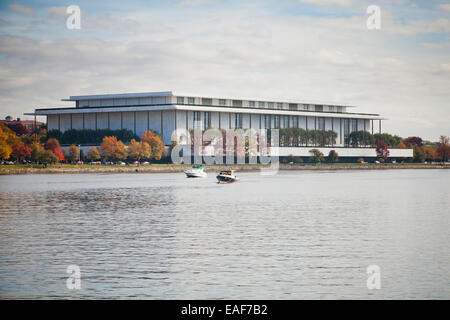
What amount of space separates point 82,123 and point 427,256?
16896cm

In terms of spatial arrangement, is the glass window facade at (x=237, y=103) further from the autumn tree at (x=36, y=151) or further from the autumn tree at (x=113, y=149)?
the autumn tree at (x=36, y=151)

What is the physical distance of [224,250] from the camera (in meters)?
30.8

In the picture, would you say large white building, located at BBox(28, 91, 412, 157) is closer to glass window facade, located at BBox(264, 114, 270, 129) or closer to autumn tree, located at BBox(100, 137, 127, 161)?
glass window facade, located at BBox(264, 114, 270, 129)

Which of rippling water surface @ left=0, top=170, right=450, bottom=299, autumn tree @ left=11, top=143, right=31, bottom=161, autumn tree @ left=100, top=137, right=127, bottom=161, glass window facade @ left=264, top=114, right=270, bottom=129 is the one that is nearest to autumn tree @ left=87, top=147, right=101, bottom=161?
autumn tree @ left=100, top=137, right=127, bottom=161

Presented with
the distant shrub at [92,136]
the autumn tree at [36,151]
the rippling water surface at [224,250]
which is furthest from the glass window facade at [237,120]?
the rippling water surface at [224,250]

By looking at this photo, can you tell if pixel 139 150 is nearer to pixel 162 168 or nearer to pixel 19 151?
pixel 162 168

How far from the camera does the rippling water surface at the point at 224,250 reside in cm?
2292

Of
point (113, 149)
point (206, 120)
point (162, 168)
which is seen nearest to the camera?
point (162, 168)

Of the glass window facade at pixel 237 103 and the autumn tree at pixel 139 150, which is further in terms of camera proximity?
the glass window facade at pixel 237 103

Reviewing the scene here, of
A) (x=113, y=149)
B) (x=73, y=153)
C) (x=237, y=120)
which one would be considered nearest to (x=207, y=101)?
(x=237, y=120)

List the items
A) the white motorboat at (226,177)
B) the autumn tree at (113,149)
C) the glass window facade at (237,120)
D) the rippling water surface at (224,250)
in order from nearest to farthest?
the rippling water surface at (224,250) → the white motorboat at (226,177) → the autumn tree at (113,149) → the glass window facade at (237,120)

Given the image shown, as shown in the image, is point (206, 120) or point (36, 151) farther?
point (206, 120)

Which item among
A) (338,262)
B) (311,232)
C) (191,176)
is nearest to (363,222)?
(311,232)

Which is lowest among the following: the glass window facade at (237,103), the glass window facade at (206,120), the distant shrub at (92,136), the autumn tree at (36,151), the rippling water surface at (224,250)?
the rippling water surface at (224,250)
